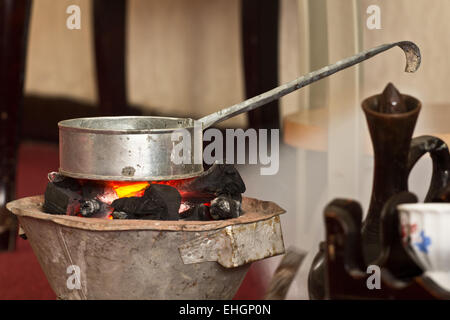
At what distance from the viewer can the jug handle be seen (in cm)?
135

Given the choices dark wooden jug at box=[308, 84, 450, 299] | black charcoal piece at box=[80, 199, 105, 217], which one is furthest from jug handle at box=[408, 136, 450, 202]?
black charcoal piece at box=[80, 199, 105, 217]

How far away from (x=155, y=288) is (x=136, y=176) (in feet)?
0.73

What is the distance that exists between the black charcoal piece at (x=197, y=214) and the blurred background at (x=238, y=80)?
492 millimetres

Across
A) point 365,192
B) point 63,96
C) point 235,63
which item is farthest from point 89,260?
point 63,96

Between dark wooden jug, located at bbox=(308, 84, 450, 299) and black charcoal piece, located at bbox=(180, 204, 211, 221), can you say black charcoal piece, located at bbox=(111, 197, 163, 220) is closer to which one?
black charcoal piece, located at bbox=(180, 204, 211, 221)

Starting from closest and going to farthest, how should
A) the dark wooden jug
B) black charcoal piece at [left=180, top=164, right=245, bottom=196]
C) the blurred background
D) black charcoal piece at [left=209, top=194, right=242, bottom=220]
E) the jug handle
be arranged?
the dark wooden jug
the jug handle
black charcoal piece at [left=209, top=194, right=242, bottom=220]
black charcoal piece at [left=180, top=164, right=245, bottom=196]
the blurred background

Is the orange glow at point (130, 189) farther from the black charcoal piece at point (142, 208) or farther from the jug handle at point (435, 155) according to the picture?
the jug handle at point (435, 155)

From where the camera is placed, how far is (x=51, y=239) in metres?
1.44

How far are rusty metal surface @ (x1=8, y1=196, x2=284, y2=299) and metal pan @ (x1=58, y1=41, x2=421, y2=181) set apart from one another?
10cm

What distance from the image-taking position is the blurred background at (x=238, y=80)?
84.5 inches

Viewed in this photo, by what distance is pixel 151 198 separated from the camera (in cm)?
145

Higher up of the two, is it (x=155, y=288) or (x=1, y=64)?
(x=1, y=64)

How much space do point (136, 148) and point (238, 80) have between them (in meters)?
3.01
